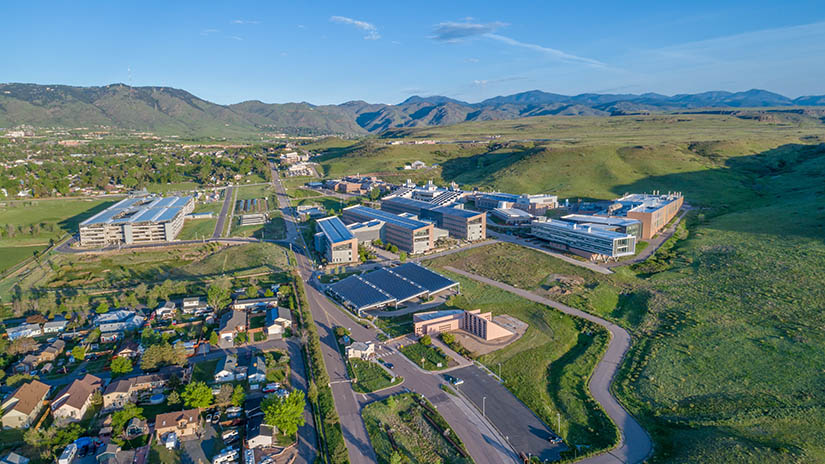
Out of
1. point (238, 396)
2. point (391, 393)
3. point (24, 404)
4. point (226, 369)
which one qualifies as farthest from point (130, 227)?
point (391, 393)

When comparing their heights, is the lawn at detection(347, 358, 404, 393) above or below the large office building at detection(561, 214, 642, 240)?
below

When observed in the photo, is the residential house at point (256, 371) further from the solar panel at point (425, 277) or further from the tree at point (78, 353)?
the solar panel at point (425, 277)

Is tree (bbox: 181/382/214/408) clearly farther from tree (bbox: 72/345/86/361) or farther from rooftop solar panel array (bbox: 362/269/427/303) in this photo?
rooftop solar panel array (bbox: 362/269/427/303)

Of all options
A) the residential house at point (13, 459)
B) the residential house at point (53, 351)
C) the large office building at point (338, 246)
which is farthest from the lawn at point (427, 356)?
the residential house at point (53, 351)

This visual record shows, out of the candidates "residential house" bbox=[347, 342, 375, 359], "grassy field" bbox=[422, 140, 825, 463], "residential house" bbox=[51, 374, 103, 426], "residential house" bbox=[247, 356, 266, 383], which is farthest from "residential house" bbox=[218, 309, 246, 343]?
"grassy field" bbox=[422, 140, 825, 463]

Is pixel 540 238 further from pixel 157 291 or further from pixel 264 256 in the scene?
pixel 157 291
